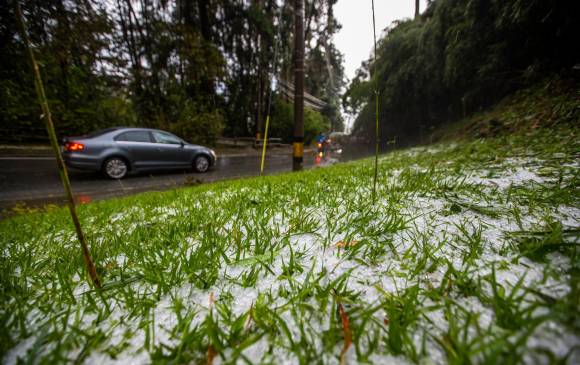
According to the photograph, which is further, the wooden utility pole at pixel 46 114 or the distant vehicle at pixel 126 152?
the distant vehicle at pixel 126 152

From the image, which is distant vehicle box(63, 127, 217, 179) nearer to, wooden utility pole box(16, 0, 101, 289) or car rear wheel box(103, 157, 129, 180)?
car rear wheel box(103, 157, 129, 180)

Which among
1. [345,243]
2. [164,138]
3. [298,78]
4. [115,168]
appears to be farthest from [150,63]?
[345,243]

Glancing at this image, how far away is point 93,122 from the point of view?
1087 cm

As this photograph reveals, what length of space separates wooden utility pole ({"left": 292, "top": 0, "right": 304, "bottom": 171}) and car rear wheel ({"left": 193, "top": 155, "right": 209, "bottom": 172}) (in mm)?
3890

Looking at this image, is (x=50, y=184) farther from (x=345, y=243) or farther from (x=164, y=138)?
(x=345, y=243)

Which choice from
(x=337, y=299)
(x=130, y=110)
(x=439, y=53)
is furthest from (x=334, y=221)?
(x=130, y=110)

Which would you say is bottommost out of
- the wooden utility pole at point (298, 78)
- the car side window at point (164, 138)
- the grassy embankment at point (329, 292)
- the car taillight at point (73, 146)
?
the grassy embankment at point (329, 292)

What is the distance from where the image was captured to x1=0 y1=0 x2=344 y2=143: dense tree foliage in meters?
8.20

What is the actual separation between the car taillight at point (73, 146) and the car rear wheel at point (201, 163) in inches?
125

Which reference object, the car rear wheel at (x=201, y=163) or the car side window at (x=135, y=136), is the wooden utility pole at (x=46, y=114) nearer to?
the car side window at (x=135, y=136)

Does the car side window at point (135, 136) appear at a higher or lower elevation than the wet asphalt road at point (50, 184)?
higher

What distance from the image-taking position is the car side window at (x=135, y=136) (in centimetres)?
661

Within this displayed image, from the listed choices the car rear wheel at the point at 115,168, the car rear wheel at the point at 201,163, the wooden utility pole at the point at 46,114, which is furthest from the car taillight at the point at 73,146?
the wooden utility pole at the point at 46,114

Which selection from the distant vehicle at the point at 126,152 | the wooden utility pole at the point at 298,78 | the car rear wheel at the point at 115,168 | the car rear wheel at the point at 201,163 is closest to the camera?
the distant vehicle at the point at 126,152
